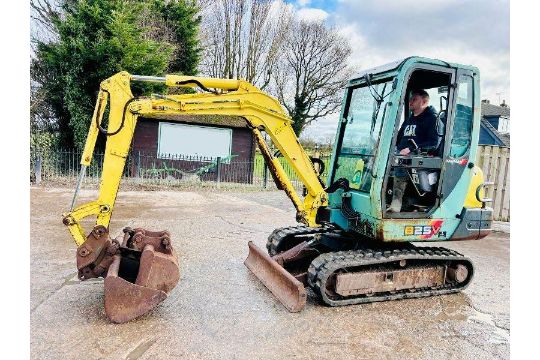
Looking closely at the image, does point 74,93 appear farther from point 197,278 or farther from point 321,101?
point 321,101

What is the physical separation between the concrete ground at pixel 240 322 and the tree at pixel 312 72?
24.1 m

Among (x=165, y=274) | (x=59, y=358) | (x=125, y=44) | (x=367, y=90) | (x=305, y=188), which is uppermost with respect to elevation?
(x=125, y=44)

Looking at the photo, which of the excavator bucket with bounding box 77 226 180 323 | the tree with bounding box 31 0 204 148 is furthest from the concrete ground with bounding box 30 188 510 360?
the tree with bounding box 31 0 204 148

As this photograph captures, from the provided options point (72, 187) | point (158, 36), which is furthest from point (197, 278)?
point (158, 36)

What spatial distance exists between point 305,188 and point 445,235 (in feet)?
5.51

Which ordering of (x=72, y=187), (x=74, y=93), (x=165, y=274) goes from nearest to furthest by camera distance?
(x=165, y=274), (x=72, y=187), (x=74, y=93)

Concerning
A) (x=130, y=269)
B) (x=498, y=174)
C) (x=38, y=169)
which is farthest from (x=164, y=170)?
(x=130, y=269)

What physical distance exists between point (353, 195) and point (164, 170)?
12.7 meters

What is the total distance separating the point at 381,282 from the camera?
471cm

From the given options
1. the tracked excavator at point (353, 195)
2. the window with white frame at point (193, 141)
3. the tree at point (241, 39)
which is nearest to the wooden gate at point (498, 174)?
the tracked excavator at point (353, 195)

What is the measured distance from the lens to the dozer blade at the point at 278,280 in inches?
169

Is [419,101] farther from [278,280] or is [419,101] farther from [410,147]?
[278,280]

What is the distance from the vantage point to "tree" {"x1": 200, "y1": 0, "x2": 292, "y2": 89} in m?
26.7

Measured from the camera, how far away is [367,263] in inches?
179
